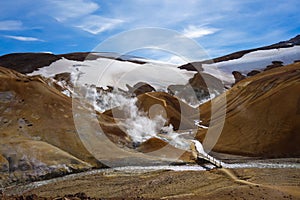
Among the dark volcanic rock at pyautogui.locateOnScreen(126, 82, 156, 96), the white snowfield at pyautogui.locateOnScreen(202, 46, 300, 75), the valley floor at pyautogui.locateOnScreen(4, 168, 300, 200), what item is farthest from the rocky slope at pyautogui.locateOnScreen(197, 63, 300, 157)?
the white snowfield at pyautogui.locateOnScreen(202, 46, 300, 75)

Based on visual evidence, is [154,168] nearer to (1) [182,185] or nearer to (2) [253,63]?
(1) [182,185]

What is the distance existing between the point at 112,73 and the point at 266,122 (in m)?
47.9

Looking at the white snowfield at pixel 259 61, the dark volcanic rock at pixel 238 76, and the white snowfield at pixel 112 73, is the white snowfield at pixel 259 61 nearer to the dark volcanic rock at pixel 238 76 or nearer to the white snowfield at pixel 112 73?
the dark volcanic rock at pixel 238 76

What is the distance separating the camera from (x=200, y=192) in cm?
1614

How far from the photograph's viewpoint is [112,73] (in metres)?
73.8

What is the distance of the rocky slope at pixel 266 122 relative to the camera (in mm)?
27219

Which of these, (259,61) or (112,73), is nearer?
(112,73)

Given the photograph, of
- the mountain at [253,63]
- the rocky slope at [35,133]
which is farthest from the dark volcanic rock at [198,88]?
the rocky slope at [35,133]

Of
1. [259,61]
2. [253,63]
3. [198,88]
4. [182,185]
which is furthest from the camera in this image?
[259,61]

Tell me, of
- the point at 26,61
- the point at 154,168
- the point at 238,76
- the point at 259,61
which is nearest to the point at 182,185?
the point at 154,168

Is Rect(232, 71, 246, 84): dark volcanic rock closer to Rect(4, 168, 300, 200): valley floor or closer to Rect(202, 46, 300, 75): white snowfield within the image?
Rect(202, 46, 300, 75): white snowfield

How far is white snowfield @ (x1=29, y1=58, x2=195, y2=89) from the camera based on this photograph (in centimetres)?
6626

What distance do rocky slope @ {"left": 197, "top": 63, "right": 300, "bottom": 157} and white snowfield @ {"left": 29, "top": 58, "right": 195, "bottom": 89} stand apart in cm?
3241

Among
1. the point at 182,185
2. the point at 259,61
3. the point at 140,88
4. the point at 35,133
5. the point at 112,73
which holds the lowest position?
the point at 182,185
